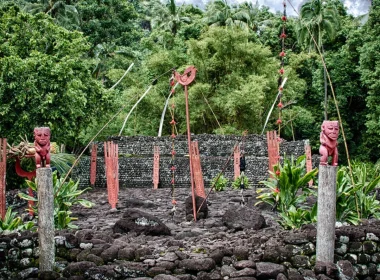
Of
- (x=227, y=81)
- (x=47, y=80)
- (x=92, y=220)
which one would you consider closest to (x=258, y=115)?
(x=227, y=81)

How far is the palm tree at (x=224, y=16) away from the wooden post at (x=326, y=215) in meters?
19.3

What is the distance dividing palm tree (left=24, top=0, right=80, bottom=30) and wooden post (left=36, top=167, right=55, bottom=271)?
53.8ft

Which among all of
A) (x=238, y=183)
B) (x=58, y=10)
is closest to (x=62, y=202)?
(x=238, y=183)

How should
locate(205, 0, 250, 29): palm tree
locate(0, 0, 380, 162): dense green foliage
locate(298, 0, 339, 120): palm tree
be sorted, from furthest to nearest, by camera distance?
locate(205, 0, 250, 29): palm tree → locate(298, 0, 339, 120): palm tree → locate(0, 0, 380, 162): dense green foliage

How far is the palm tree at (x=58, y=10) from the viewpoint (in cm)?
2144

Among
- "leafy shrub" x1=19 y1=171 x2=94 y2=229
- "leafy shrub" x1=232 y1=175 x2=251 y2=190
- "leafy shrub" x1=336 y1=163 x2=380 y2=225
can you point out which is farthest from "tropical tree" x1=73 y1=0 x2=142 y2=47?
"leafy shrub" x1=336 y1=163 x2=380 y2=225

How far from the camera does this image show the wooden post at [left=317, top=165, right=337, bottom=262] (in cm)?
573

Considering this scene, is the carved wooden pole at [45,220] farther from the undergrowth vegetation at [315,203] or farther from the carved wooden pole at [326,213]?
the undergrowth vegetation at [315,203]

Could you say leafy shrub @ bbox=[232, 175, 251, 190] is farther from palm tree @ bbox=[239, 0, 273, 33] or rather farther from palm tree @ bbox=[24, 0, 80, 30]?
palm tree @ bbox=[239, 0, 273, 33]

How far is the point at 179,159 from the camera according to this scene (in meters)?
15.0

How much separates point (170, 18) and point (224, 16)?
11.0 ft

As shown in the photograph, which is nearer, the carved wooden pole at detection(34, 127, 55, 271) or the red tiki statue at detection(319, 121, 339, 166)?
the carved wooden pole at detection(34, 127, 55, 271)

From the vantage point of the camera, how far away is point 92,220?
31.1 feet

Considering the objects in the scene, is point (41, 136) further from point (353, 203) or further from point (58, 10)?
point (58, 10)
